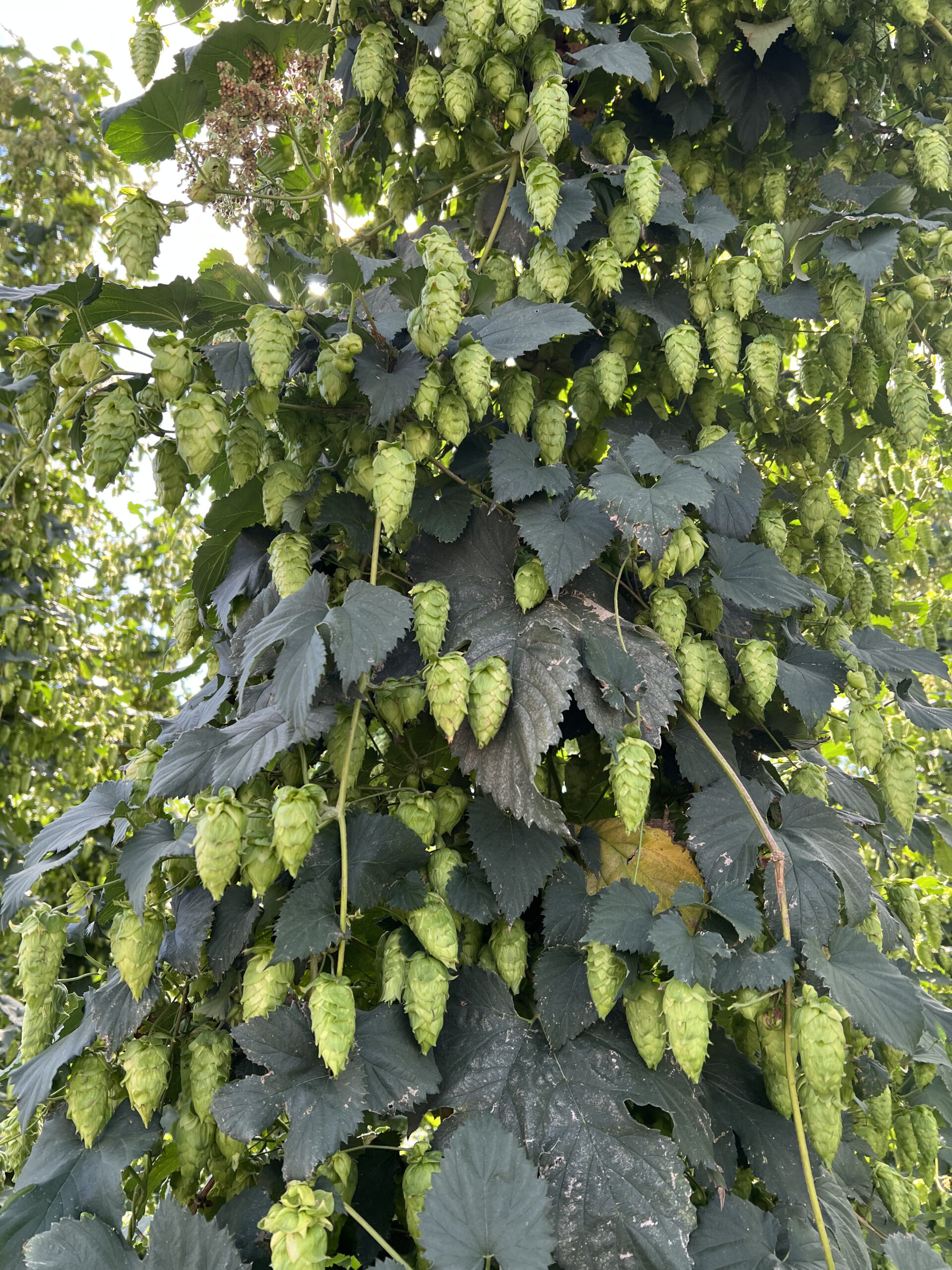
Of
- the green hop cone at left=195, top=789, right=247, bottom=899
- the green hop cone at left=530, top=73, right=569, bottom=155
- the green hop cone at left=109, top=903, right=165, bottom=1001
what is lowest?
the green hop cone at left=109, top=903, right=165, bottom=1001

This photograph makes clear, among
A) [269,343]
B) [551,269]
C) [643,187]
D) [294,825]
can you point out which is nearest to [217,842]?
[294,825]

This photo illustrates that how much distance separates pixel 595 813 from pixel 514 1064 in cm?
34

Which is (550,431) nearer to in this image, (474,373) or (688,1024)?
(474,373)

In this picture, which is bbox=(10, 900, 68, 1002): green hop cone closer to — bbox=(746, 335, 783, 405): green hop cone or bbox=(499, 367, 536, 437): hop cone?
bbox=(499, 367, 536, 437): hop cone

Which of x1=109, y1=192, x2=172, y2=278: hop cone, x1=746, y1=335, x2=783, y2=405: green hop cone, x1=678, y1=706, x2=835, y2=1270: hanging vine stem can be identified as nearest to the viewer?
x1=678, y1=706, x2=835, y2=1270: hanging vine stem

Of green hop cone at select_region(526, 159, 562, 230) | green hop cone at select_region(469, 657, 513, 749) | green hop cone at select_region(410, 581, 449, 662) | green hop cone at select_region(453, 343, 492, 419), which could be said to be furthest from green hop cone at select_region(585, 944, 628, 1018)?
green hop cone at select_region(526, 159, 562, 230)

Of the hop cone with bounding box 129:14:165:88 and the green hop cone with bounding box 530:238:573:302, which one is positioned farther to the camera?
the hop cone with bounding box 129:14:165:88

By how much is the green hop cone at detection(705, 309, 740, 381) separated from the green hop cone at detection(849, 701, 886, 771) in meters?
0.46

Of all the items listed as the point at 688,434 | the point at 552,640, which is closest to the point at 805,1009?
the point at 552,640

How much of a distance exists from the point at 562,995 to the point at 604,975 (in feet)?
0.28

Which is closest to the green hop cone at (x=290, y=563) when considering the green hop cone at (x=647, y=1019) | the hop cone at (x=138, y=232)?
the hop cone at (x=138, y=232)

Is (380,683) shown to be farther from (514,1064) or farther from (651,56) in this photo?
(651,56)

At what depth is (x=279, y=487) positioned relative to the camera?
39.0 inches

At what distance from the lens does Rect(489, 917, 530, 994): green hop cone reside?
0.88 m
